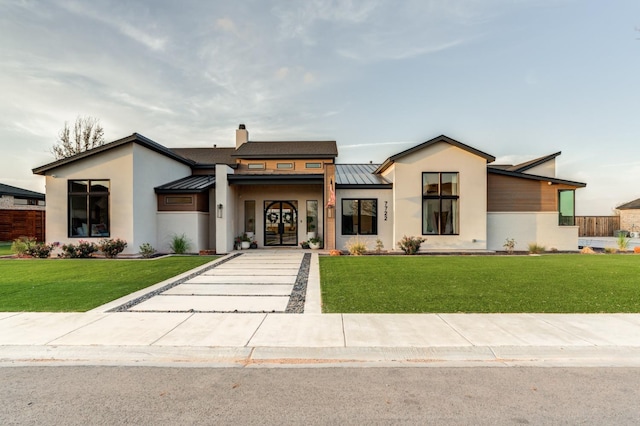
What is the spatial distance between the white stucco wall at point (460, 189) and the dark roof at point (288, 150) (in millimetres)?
6219

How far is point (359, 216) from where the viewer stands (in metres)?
17.4

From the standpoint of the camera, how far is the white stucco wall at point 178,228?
16297 millimetres

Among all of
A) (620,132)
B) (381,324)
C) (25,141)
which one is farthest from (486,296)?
(25,141)

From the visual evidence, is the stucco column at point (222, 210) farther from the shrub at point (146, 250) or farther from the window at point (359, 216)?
the window at point (359, 216)

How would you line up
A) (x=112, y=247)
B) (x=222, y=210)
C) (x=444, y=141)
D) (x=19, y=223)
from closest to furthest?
1. (x=112, y=247)
2. (x=222, y=210)
3. (x=444, y=141)
4. (x=19, y=223)

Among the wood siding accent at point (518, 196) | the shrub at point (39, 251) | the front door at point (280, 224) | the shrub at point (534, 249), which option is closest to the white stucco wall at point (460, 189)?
the wood siding accent at point (518, 196)

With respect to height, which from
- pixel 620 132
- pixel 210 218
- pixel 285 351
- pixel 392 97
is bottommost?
pixel 285 351

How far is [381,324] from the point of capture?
5.20 metres

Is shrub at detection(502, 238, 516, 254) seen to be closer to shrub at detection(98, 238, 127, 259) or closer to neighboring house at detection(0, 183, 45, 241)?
shrub at detection(98, 238, 127, 259)

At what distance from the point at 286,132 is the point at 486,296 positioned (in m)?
23.4

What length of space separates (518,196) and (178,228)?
1886 centimetres

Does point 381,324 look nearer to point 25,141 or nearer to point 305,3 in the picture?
point 305,3

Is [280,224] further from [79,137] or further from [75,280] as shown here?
[79,137]

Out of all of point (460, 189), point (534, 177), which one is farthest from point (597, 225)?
point (460, 189)
